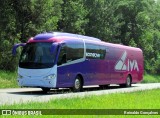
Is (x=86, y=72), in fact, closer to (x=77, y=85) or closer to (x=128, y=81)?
(x=77, y=85)

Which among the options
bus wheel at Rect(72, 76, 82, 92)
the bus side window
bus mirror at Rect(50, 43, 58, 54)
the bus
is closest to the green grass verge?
the bus

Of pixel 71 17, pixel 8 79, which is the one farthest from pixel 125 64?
pixel 71 17

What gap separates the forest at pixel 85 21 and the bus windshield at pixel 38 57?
36.1 feet

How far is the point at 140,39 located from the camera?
57406 mm

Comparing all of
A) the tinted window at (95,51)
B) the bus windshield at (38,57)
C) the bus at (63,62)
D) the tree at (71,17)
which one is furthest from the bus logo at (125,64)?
the tree at (71,17)

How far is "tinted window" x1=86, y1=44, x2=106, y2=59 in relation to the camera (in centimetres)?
2299

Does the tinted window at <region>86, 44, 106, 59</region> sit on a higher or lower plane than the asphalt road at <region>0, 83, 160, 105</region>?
higher

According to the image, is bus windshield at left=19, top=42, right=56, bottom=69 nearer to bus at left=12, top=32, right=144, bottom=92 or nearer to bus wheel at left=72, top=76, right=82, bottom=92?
bus at left=12, top=32, right=144, bottom=92

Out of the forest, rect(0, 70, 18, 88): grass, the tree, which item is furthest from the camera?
the tree

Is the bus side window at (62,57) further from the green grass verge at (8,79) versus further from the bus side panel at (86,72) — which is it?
the green grass verge at (8,79)

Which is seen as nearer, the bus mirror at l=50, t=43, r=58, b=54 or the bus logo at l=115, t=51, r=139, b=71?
the bus mirror at l=50, t=43, r=58, b=54

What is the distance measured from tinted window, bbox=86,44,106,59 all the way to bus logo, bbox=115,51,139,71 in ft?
9.27

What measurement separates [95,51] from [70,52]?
3.68 m

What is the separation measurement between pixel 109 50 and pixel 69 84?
258 inches
